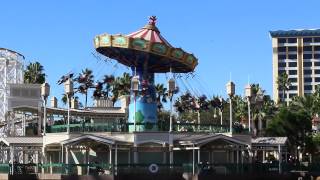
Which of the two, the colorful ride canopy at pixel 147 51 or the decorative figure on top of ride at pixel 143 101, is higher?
the colorful ride canopy at pixel 147 51

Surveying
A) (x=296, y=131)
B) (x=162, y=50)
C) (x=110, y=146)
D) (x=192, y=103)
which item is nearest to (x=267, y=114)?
(x=296, y=131)

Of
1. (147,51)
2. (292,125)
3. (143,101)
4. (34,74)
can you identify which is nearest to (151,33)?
(147,51)

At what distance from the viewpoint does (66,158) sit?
6462cm

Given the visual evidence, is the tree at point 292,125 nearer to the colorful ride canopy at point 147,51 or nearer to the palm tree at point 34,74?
the colorful ride canopy at point 147,51

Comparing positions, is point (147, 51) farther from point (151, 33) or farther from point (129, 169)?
point (129, 169)

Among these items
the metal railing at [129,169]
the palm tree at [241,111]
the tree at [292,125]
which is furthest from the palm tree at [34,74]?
Result: the metal railing at [129,169]

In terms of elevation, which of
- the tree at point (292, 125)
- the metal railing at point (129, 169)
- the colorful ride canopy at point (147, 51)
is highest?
the colorful ride canopy at point (147, 51)

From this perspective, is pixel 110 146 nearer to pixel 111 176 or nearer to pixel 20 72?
pixel 111 176

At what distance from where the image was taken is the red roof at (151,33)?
226ft

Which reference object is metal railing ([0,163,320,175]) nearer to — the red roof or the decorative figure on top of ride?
the decorative figure on top of ride

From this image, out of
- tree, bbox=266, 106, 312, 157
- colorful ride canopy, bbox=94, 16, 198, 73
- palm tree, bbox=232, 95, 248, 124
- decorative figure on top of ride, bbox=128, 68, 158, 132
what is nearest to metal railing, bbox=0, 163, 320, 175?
decorative figure on top of ride, bbox=128, 68, 158, 132

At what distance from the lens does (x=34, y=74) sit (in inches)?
4208

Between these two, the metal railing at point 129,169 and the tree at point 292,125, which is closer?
the metal railing at point 129,169

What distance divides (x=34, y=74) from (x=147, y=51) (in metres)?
44.1
